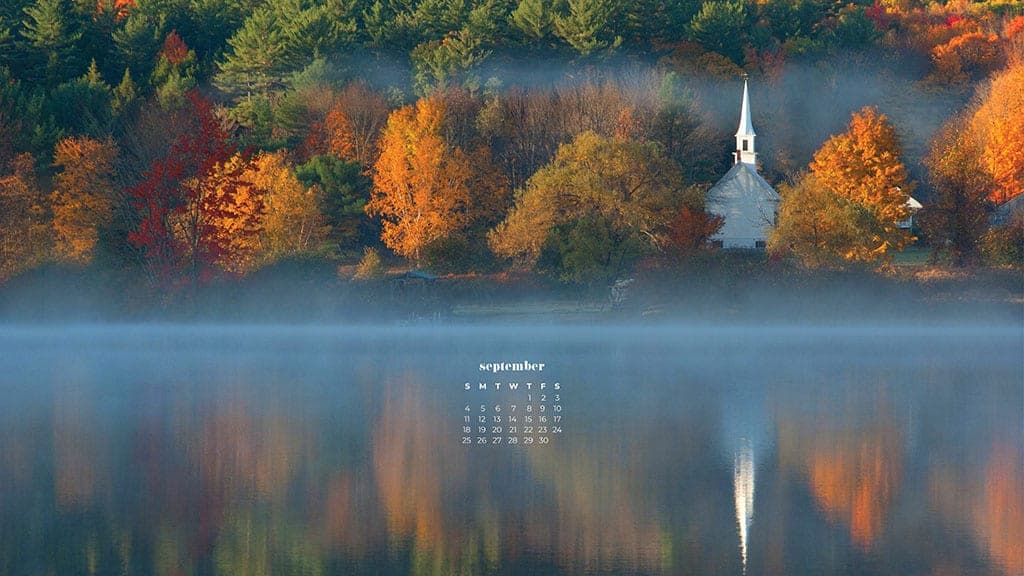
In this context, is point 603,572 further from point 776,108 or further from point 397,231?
point 776,108

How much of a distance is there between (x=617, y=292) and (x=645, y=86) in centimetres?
2646

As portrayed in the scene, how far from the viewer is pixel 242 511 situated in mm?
27312

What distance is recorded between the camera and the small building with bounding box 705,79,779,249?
84750 mm

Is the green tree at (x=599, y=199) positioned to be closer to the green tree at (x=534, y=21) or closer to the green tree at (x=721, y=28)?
the green tree at (x=534, y=21)

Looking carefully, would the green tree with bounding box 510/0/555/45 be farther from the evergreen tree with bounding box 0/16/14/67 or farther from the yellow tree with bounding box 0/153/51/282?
the yellow tree with bounding box 0/153/51/282

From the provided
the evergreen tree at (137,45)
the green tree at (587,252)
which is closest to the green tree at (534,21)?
the evergreen tree at (137,45)

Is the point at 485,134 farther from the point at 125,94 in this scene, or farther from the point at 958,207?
the point at 958,207

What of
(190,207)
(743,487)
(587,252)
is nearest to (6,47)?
(190,207)

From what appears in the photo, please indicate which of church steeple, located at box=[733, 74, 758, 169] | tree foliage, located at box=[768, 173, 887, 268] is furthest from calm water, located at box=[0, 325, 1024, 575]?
church steeple, located at box=[733, 74, 758, 169]

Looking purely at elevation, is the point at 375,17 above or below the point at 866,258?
above

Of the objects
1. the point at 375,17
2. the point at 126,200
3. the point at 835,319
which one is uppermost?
the point at 375,17

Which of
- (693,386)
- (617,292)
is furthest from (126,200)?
(693,386)

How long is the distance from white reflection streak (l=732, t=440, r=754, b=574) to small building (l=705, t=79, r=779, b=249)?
166ft

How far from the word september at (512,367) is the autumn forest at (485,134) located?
17.0 metres
